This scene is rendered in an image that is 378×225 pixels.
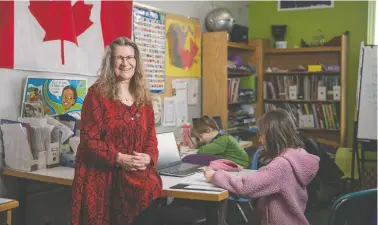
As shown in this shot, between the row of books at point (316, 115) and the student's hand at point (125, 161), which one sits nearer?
the student's hand at point (125, 161)

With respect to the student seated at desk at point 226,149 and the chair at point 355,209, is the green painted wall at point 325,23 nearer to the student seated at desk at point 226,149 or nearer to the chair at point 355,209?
the student seated at desk at point 226,149

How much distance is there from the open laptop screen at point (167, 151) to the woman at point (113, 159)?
49 cm

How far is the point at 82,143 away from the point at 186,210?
0.74 metres

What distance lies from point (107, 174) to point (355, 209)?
1.14 m

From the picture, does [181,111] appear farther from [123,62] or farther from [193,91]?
[123,62]

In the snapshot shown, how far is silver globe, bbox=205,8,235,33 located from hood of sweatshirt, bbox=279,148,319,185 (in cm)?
286

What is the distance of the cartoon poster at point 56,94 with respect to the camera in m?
3.04

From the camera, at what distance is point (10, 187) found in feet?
9.74

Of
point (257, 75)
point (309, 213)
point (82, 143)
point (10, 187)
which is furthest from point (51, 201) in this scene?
point (257, 75)

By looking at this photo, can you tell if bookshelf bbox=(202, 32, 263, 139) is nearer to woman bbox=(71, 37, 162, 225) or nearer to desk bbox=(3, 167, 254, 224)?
desk bbox=(3, 167, 254, 224)

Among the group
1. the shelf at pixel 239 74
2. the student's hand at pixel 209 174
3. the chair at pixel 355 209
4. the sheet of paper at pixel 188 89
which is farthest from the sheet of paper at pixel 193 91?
the chair at pixel 355 209

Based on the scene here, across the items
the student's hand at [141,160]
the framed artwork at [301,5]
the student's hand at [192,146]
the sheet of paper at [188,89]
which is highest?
the framed artwork at [301,5]

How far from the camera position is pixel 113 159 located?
218cm

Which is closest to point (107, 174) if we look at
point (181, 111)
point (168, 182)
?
point (168, 182)
